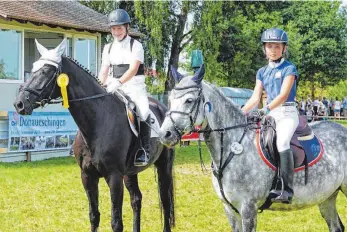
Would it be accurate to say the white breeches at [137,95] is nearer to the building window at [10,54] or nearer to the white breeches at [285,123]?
the white breeches at [285,123]

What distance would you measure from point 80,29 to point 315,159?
15417 millimetres

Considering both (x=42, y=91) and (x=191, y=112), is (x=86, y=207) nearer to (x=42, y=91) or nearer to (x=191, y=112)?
(x=42, y=91)

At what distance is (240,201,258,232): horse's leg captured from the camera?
5371 millimetres

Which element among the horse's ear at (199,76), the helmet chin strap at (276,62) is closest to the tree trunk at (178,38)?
the helmet chin strap at (276,62)

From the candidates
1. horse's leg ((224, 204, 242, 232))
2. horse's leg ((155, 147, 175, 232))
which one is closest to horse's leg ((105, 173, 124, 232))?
horse's leg ((155, 147, 175, 232))

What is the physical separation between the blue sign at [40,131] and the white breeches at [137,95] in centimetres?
1011

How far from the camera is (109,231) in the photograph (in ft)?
27.2

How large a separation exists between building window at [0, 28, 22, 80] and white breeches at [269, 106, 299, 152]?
45.4 ft

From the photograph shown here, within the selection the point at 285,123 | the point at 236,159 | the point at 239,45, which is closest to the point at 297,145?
the point at 285,123

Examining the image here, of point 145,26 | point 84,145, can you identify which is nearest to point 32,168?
point 84,145

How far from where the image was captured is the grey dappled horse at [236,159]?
5.16 meters

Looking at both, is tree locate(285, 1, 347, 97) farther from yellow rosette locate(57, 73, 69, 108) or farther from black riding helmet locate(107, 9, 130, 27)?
yellow rosette locate(57, 73, 69, 108)

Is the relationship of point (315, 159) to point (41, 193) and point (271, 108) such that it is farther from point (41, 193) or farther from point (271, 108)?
point (41, 193)

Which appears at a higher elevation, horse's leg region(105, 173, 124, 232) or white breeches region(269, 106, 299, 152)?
white breeches region(269, 106, 299, 152)
